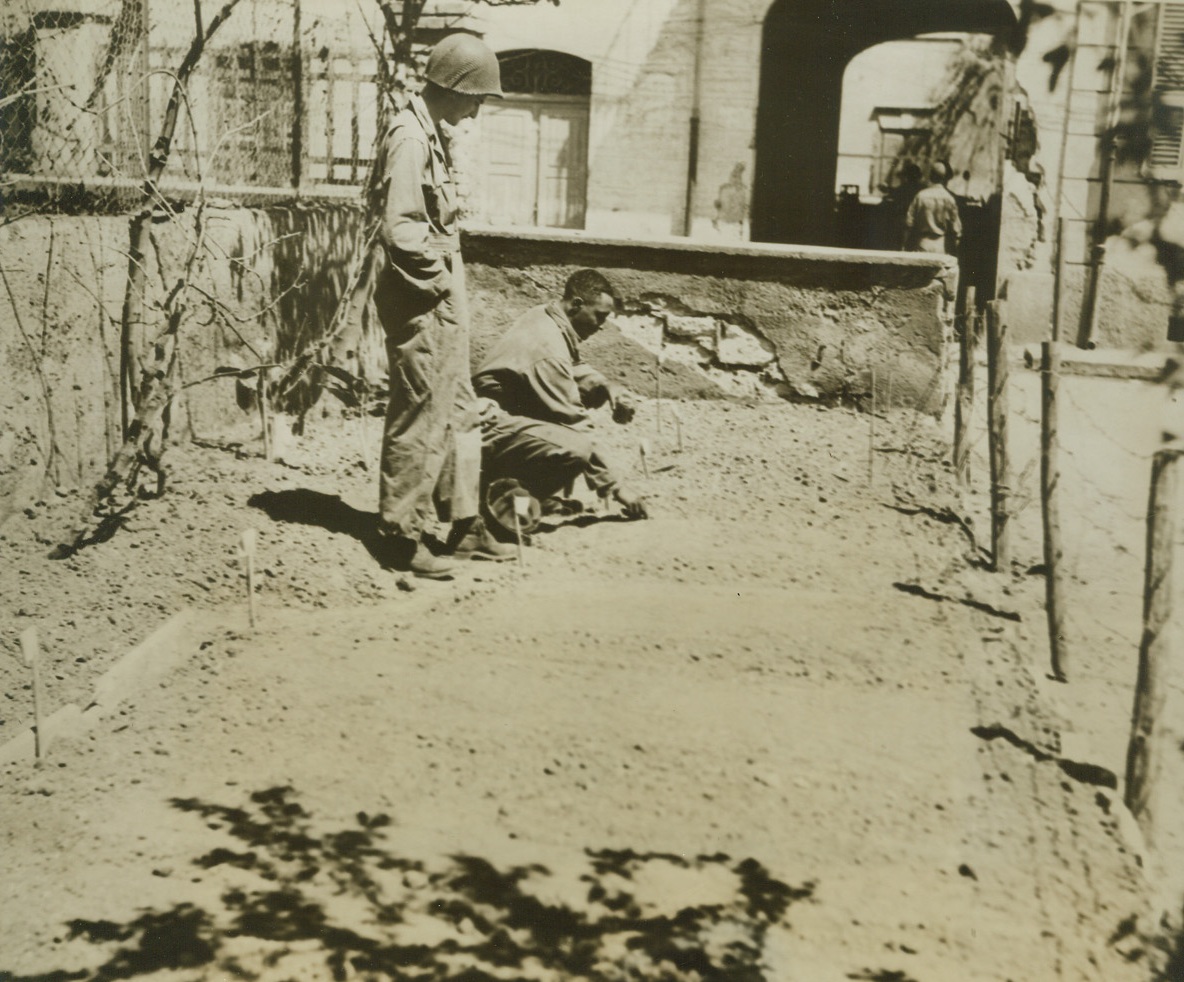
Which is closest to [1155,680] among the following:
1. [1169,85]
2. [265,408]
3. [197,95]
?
[1169,85]

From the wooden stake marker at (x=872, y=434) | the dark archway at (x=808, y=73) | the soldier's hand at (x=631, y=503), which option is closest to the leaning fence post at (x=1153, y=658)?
the wooden stake marker at (x=872, y=434)

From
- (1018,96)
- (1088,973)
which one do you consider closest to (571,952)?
(1088,973)

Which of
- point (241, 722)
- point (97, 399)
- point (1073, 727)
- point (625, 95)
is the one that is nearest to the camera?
point (241, 722)

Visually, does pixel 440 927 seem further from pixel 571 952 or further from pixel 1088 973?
pixel 1088 973

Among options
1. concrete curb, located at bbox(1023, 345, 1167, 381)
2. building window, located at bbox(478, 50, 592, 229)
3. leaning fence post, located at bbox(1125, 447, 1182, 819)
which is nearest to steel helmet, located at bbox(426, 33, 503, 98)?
building window, located at bbox(478, 50, 592, 229)

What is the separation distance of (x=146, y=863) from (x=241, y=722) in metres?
0.60

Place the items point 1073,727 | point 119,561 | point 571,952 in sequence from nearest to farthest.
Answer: point 571,952
point 1073,727
point 119,561

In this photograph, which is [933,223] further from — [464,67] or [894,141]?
[464,67]

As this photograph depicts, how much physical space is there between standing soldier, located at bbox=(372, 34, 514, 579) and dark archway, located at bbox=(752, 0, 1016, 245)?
4214 millimetres

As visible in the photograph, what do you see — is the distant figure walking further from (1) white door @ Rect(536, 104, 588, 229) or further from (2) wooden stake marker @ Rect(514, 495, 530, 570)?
(2) wooden stake marker @ Rect(514, 495, 530, 570)

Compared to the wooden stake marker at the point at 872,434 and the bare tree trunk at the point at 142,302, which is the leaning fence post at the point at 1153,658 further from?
the bare tree trunk at the point at 142,302

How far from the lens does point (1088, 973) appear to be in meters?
3.12

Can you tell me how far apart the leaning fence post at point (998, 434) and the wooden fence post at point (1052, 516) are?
1.63 ft

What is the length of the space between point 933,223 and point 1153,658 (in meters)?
7.51
